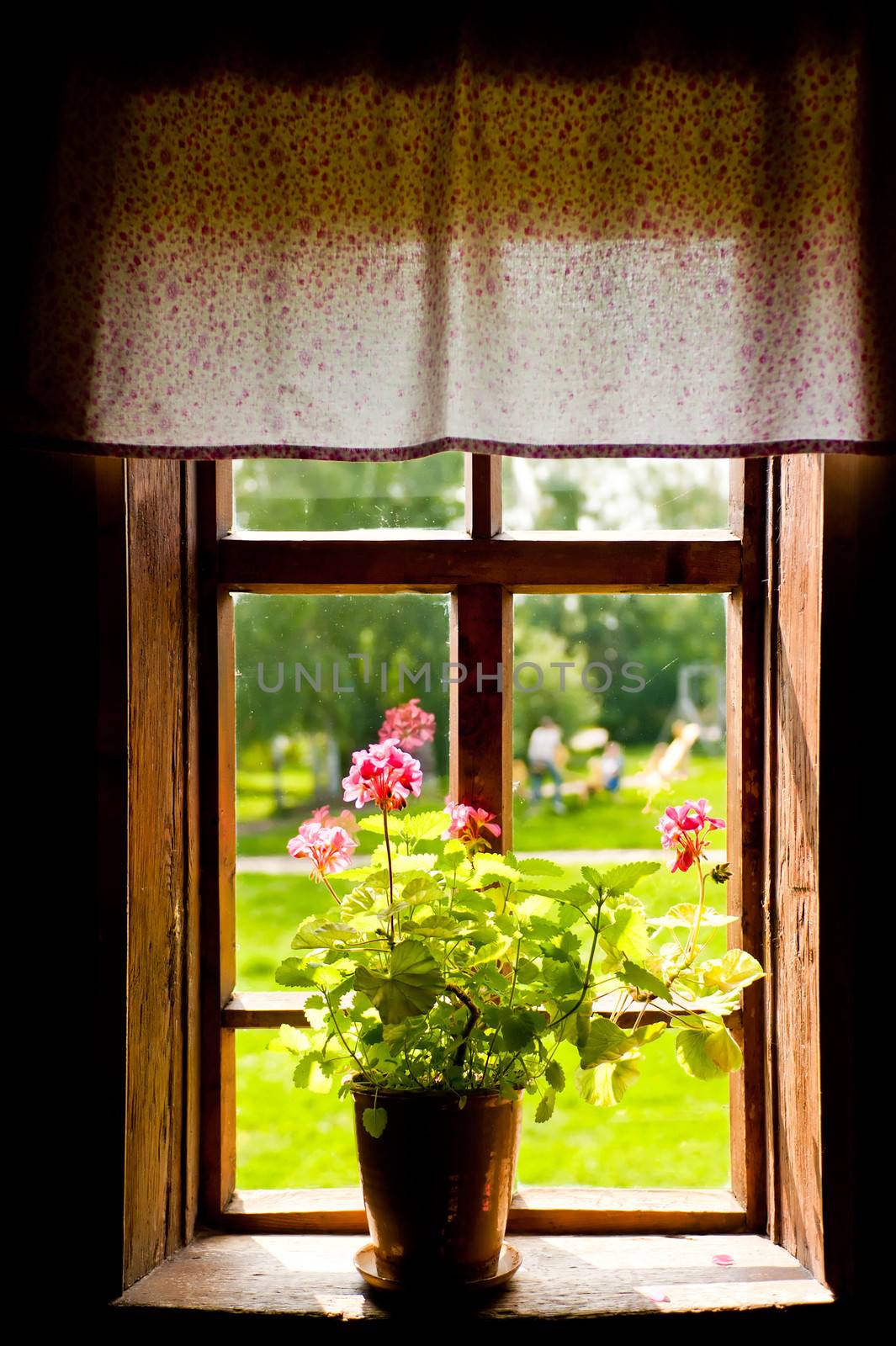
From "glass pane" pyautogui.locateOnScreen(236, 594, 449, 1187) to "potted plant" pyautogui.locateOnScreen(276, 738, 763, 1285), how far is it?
0.70 feet

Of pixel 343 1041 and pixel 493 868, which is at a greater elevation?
pixel 493 868

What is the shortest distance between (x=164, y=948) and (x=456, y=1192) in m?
0.47

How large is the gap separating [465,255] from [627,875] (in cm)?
73

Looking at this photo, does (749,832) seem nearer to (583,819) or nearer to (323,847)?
(583,819)

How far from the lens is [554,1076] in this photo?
3.72 ft

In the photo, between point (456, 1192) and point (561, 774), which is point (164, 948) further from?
point (561, 774)

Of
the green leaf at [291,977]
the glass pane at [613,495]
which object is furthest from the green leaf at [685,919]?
the glass pane at [613,495]

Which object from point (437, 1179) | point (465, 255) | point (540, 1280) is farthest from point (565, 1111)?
point (465, 255)

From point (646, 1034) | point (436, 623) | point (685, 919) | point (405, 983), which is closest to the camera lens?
point (405, 983)

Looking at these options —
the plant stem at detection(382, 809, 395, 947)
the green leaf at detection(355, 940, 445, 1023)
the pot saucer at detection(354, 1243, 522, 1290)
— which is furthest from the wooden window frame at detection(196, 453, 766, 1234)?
the green leaf at detection(355, 940, 445, 1023)

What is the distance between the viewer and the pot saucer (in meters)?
1.15

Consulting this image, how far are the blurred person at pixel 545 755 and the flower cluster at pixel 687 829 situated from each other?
194 millimetres

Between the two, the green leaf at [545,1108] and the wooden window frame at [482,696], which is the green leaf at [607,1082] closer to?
the green leaf at [545,1108]

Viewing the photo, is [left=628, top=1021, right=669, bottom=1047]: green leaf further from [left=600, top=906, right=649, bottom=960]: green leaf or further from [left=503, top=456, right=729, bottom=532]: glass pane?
[left=503, top=456, right=729, bottom=532]: glass pane
